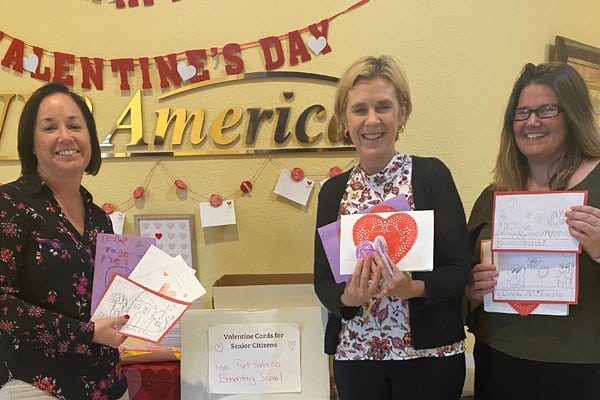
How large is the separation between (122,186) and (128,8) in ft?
2.20

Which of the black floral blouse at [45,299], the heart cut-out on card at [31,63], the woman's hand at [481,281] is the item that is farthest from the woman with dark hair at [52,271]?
the woman's hand at [481,281]

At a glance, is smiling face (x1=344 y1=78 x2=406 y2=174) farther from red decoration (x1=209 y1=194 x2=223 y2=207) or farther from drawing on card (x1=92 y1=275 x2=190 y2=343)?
red decoration (x1=209 y1=194 x2=223 y2=207)

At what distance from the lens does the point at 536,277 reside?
122 centimetres

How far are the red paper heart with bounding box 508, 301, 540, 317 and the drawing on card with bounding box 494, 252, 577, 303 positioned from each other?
11mm

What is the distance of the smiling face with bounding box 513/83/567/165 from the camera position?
1.22 metres

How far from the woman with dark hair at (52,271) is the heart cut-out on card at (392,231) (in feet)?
2.02

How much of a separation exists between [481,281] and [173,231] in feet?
3.82

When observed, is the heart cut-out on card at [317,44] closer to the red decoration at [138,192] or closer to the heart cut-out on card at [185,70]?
the heart cut-out on card at [185,70]

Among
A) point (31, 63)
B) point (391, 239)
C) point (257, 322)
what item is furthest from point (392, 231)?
point (31, 63)

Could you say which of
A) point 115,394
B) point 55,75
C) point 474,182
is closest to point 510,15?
point 474,182

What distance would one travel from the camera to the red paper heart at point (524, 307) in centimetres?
122

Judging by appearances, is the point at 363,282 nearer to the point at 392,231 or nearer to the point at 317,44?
the point at 392,231

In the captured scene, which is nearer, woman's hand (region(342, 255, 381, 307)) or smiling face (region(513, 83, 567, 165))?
woman's hand (region(342, 255, 381, 307))

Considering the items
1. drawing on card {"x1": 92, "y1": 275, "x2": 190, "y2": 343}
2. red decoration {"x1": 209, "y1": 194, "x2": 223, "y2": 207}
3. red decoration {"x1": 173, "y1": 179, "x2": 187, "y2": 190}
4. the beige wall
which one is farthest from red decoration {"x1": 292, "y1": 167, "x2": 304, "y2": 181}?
drawing on card {"x1": 92, "y1": 275, "x2": 190, "y2": 343}
